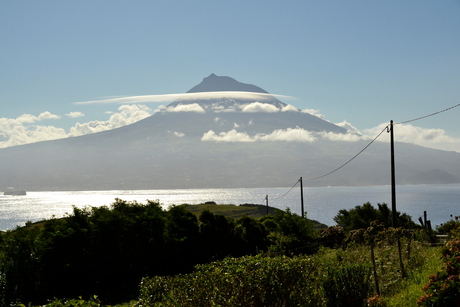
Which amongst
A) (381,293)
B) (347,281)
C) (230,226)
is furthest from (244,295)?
(230,226)

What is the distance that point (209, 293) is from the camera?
8.30m

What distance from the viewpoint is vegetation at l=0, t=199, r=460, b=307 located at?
8.45m

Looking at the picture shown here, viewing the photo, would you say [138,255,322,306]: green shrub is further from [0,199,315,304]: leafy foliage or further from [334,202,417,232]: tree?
[334,202,417,232]: tree

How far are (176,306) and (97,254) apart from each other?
44.4 feet

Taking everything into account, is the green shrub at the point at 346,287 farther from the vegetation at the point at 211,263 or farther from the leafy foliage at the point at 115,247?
the leafy foliage at the point at 115,247

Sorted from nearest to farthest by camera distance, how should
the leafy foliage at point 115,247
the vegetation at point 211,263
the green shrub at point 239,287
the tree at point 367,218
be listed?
1. the green shrub at point 239,287
2. the vegetation at point 211,263
3. the leafy foliage at point 115,247
4. the tree at point 367,218

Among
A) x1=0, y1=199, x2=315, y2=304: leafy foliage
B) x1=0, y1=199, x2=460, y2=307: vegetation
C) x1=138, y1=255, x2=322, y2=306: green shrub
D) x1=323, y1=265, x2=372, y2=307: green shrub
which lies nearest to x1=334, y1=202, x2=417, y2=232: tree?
x1=0, y1=199, x2=460, y2=307: vegetation

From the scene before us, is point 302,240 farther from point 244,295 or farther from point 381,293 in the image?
point 244,295

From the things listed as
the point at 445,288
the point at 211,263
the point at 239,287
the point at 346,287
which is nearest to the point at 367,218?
the point at 346,287

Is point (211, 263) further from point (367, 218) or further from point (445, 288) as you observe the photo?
point (367, 218)

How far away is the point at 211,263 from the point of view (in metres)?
10.5

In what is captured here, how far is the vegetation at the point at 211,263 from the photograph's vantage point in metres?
8.45

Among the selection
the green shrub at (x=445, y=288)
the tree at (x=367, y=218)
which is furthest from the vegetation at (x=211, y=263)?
the tree at (x=367, y=218)

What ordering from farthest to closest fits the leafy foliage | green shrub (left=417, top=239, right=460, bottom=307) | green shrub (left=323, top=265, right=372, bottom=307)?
the leafy foliage, green shrub (left=323, top=265, right=372, bottom=307), green shrub (left=417, top=239, right=460, bottom=307)
